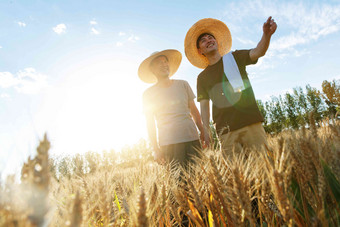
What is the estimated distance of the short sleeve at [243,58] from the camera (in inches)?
106

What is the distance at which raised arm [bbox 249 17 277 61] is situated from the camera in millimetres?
2213

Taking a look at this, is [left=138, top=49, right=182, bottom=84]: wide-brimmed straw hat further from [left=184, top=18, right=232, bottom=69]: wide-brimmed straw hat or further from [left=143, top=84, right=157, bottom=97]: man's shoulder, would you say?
[left=143, top=84, right=157, bottom=97]: man's shoulder

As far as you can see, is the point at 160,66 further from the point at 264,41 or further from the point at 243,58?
the point at 264,41

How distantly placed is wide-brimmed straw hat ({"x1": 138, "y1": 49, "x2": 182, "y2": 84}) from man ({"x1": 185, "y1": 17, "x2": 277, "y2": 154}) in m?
1.02

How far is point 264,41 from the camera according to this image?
2.38 m

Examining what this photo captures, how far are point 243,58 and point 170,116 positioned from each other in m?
1.42

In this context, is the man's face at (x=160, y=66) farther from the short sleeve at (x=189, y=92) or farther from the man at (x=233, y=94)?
the man at (x=233, y=94)

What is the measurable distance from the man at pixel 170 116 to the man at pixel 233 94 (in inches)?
13.9

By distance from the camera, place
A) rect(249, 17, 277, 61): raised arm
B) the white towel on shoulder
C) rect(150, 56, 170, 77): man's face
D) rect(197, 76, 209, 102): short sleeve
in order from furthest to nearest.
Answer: rect(150, 56, 170, 77): man's face, rect(197, 76, 209, 102): short sleeve, the white towel on shoulder, rect(249, 17, 277, 61): raised arm

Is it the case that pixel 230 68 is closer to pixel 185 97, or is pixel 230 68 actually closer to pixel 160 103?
pixel 185 97

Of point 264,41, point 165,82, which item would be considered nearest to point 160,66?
point 165,82

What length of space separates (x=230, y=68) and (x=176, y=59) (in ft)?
6.18

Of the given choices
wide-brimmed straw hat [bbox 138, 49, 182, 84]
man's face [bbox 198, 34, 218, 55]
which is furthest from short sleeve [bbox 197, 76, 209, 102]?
wide-brimmed straw hat [bbox 138, 49, 182, 84]

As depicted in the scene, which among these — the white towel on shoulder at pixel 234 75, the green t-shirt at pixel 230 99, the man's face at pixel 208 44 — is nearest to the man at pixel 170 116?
the green t-shirt at pixel 230 99
